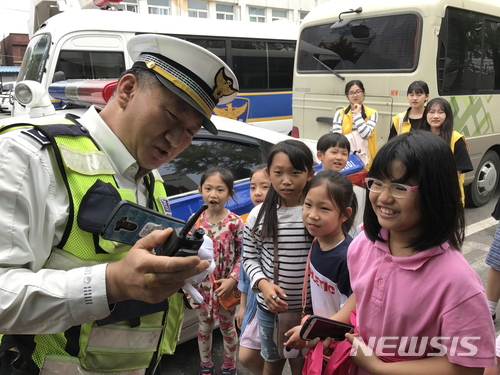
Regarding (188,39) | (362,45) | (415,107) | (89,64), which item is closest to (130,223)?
(415,107)

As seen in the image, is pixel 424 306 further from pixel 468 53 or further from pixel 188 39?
pixel 188 39

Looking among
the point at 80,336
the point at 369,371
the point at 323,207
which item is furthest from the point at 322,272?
the point at 80,336

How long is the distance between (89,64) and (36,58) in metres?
0.87

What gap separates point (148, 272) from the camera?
94 cm

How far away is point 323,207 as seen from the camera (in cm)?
185

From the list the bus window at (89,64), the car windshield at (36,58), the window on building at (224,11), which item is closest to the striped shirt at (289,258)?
the bus window at (89,64)

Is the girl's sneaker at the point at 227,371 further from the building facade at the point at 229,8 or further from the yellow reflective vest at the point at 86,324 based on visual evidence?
the building facade at the point at 229,8

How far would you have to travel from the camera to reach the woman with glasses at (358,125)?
172 inches

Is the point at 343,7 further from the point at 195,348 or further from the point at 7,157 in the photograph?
the point at 7,157

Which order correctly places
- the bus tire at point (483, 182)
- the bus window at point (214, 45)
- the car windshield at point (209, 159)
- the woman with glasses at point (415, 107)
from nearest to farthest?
the car windshield at point (209, 159), the woman with glasses at point (415, 107), the bus tire at point (483, 182), the bus window at point (214, 45)

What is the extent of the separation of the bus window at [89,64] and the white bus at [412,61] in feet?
10.2

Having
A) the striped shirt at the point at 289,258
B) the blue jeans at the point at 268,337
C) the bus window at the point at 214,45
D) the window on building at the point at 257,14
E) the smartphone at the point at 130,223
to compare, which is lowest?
the blue jeans at the point at 268,337

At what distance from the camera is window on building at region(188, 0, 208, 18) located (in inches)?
866

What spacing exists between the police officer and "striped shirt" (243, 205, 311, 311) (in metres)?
0.68
